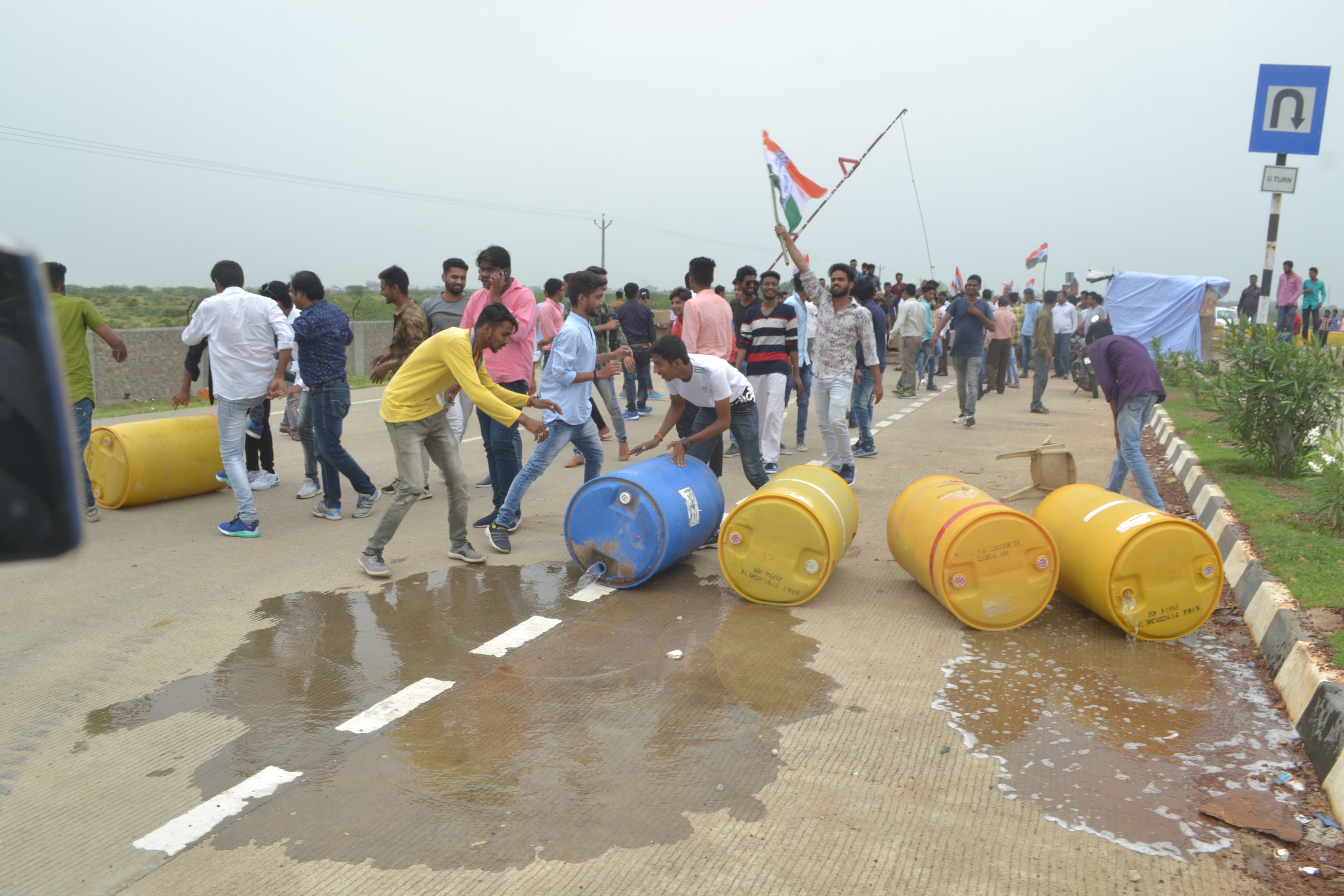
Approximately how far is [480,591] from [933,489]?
8.82 ft

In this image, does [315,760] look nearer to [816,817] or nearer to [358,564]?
[816,817]

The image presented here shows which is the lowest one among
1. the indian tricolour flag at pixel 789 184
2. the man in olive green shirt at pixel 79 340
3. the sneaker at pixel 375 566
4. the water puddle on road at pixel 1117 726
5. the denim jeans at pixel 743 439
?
the water puddle on road at pixel 1117 726

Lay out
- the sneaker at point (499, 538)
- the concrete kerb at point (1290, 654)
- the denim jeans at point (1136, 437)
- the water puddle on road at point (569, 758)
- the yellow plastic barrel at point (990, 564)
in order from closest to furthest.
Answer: the water puddle on road at point (569, 758)
the concrete kerb at point (1290, 654)
the yellow plastic barrel at point (990, 564)
the sneaker at point (499, 538)
the denim jeans at point (1136, 437)

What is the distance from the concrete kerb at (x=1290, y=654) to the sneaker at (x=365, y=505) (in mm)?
5945

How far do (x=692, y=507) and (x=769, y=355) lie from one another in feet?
11.8

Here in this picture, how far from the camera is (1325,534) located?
6.20 meters

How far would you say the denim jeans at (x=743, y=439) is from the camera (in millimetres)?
6562

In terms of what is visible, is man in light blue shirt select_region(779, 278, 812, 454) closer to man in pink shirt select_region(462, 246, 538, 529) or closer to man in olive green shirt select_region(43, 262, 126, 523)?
man in pink shirt select_region(462, 246, 538, 529)

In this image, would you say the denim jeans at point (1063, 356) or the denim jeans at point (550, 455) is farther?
the denim jeans at point (1063, 356)

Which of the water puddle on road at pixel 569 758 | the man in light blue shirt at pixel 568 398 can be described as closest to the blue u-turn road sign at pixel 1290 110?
the man in light blue shirt at pixel 568 398

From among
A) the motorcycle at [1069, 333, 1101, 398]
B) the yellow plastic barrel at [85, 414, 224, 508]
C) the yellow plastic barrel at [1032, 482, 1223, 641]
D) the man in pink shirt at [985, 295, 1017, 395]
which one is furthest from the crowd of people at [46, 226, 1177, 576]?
the motorcycle at [1069, 333, 1101, 398]

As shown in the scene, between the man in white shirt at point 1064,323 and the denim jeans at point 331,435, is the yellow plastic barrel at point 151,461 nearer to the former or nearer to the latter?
the denim jeans at point 331,435

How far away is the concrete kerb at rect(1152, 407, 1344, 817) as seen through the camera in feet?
11.8

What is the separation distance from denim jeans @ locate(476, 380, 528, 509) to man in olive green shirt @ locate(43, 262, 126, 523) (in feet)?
8.67
